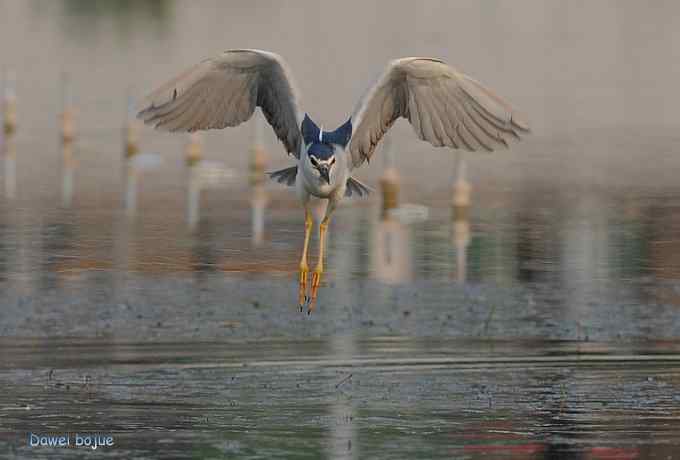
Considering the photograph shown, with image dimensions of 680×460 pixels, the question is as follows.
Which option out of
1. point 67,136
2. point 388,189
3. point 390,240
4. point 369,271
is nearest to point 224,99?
point 369,271

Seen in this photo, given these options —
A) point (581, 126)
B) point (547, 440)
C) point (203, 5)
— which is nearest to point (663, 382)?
point (547, 440)

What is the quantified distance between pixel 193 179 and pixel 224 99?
27.9 m

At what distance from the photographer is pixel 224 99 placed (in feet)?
57.9

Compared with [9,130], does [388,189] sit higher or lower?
lower

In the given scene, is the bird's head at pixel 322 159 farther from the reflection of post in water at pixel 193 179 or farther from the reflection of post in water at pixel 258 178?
the reflection of post in water at pixel 258 178

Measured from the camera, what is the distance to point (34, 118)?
61.6m

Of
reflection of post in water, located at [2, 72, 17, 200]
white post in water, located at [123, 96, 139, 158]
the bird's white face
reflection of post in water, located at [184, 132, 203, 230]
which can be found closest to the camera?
the bird's white face

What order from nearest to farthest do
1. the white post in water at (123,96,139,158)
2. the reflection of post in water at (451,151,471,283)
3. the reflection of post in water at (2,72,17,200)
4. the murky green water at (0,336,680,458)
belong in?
the murky green water at (0,336,680,458), the reflection of post in water at (451,151,471,283), the reflection of post in water at (2,72,17,200), the white post in water at (123,96,139,158)

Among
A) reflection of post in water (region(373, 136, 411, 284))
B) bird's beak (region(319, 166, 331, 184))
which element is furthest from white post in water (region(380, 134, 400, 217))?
bird's beak (region(319, 166, 331, 184))

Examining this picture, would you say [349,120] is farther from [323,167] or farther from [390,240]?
[390,240]

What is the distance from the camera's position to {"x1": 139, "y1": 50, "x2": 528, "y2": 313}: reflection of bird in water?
1652 cm

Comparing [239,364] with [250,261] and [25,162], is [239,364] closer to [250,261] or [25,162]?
[250,261]

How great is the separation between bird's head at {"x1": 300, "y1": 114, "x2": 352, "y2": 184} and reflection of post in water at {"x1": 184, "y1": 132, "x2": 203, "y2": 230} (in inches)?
804

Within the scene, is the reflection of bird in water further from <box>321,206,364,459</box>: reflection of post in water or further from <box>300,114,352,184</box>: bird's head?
<box>321,206,364,459</box>: reflection of post in water
